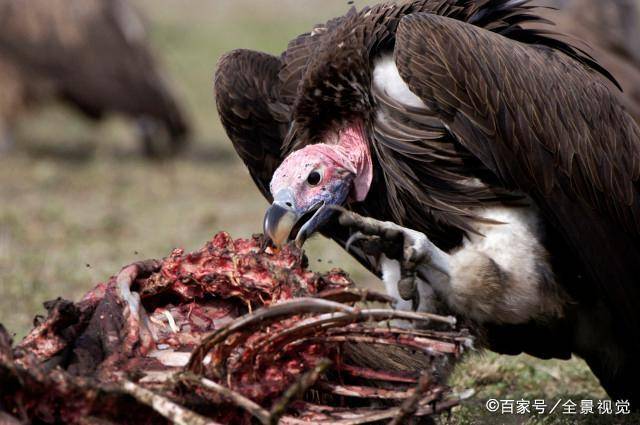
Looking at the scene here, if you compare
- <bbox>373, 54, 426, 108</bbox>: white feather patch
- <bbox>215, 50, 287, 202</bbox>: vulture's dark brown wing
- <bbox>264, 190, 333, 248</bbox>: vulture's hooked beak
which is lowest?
<bbox>264, 190, 333, 248</bbox>: vulture's hooked beak

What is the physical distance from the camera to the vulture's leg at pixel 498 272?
3.06m

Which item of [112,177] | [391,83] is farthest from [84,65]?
[391,83]

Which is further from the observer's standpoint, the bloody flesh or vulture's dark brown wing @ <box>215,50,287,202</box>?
vulture's dark brown wing @ <box>215,50,287,202</box>

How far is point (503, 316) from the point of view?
314cm

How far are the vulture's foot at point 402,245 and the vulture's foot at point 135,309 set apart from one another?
545mm

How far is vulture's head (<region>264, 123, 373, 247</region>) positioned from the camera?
2.98 meters

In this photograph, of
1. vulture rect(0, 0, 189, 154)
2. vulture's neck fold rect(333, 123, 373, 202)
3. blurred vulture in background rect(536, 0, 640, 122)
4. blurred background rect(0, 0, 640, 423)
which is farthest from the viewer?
vulture rect(0, 0, 189, 154)

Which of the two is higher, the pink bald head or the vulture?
the vulture

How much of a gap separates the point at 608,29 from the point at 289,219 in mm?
3729

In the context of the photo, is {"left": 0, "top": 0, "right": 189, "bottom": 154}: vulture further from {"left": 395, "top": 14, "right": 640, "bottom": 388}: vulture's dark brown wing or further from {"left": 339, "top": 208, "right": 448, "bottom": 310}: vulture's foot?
{"left": 339, "top": 208, "right": 448, "bottom": 310}: vulture's foot

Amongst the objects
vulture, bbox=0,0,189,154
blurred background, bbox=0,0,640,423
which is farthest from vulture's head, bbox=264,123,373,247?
vulture, bbox=0,0,189,154

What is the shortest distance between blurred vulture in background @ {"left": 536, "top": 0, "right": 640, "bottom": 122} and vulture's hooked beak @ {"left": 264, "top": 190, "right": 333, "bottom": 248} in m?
2.83

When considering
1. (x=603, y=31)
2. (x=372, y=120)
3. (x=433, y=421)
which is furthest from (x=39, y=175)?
(x=433, y=421)

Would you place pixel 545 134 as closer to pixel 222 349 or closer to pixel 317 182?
pixel 317 182
